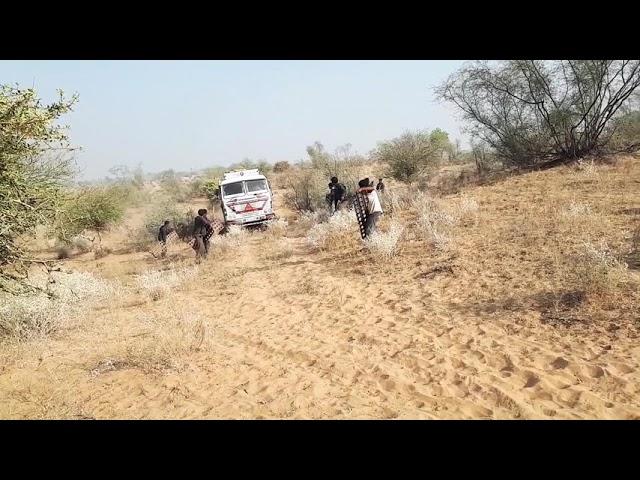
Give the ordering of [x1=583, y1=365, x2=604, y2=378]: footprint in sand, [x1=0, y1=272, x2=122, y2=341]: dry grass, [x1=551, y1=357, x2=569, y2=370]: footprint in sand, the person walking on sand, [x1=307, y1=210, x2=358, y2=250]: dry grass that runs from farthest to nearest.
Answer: [x1=307, y1=210, x2=358, y2=250]: dry grass, the person walking on sand, [x1=0, y1=272, x2=122, y2=341]: dry grass, [x1=551, y1=357, x2=569, y2=370]: footprint in sand, [x1=583, y1=365, x2=604, y2=378]: footprint in sand

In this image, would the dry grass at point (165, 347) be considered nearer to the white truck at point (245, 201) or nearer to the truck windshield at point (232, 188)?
the white truck at point (245, 201)

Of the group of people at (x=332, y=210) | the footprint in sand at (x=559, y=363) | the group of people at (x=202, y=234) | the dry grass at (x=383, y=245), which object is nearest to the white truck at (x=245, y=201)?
the group of people at (x=332, y=210)

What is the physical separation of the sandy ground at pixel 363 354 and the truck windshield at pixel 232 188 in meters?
7.19

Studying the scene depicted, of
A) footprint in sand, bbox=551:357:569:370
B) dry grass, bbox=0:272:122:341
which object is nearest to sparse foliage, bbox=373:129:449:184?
dry grass, bbox=0:272:122:341

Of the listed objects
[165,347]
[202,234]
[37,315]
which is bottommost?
[165,347]

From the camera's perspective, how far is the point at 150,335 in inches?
253

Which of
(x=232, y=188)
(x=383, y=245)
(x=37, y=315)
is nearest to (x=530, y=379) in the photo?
(x=383, y=245)

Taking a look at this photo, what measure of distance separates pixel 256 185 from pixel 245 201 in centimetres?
75

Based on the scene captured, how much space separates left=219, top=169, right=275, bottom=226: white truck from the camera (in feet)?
49.9

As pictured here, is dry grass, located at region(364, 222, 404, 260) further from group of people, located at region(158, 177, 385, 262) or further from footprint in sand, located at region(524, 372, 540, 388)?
footprint in sand, located at region(524, 372, 540, 388)

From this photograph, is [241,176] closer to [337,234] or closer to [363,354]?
[337,234]

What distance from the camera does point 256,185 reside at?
15.6 m

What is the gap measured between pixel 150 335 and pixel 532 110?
17.0 metres
